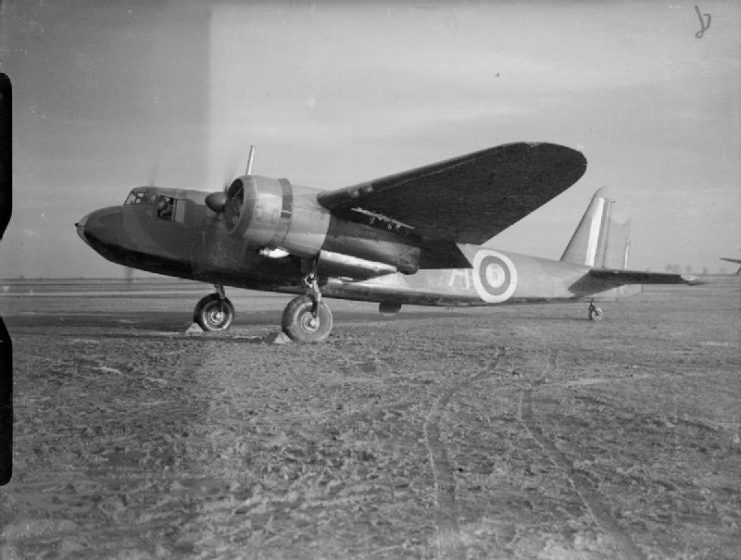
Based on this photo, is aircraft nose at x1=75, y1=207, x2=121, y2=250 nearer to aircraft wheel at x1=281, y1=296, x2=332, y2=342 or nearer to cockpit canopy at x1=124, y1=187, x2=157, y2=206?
cockpit canopy at x1=124, y1=187, x2=157, y2=206

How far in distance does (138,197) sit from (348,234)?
370 cm

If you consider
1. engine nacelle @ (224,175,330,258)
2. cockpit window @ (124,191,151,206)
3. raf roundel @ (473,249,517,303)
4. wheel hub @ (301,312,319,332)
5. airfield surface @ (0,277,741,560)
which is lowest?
airfield surface @ (0,277,741,560)

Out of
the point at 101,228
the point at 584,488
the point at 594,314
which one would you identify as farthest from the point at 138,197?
the point at 594,314

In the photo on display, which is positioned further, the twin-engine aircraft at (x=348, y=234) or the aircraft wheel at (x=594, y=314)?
the aircraft wheel at (x=594, y=314)

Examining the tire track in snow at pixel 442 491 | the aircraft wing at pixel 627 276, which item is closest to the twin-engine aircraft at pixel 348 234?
the aircraft wing at pixel 627 276

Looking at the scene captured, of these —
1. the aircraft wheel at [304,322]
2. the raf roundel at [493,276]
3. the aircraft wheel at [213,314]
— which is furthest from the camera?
the raf roundel at [493,276]

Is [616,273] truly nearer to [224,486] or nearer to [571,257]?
[571,257]

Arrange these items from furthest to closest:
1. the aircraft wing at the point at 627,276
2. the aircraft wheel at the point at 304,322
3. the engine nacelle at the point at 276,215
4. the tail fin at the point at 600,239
Result: the tail fin at the point at 600,239 → the aircraft wing at the point at 627,276 → the aircraft wheel at the point at 304,322 → the engine nacelle at the point at 276,215

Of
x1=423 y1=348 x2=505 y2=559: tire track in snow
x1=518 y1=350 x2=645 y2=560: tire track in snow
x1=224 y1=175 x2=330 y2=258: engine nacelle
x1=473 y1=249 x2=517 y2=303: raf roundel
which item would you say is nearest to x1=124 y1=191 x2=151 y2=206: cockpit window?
x1=224 y1=175 x2=330 y2=258: engine nacelle

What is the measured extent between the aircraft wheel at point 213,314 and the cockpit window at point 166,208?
1.80m

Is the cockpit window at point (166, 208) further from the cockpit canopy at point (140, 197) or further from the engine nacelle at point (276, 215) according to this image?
the engine nacelle at point (276, 215)

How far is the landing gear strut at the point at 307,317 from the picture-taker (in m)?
8.45

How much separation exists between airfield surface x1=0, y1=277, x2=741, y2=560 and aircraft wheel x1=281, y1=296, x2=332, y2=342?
4.59 feet

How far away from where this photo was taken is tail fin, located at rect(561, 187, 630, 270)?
47.1 ft
